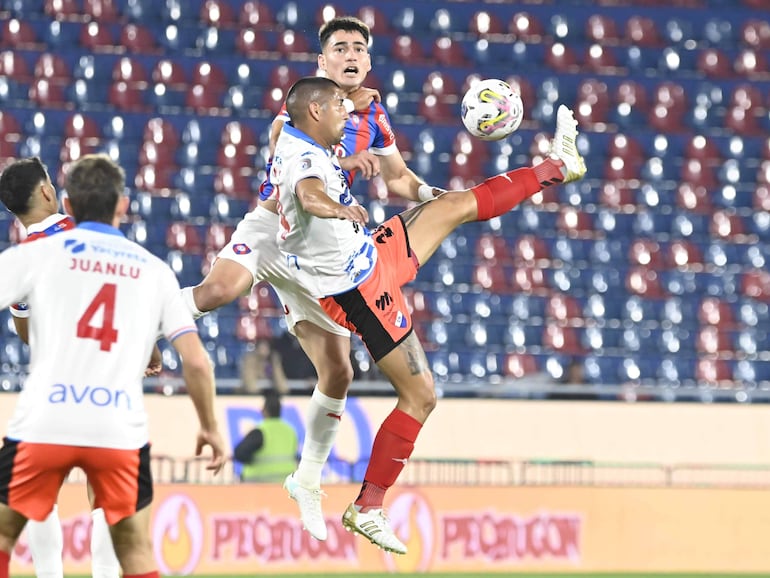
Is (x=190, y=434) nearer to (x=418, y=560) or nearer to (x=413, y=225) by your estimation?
(x=418, y=560)

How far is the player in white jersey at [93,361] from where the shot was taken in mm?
4324

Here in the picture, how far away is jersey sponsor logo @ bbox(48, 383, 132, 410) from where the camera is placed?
14.2 feet

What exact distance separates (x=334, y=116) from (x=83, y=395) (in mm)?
1958

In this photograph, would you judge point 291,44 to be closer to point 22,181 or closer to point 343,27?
point 343,27

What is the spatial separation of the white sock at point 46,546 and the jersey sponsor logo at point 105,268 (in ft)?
5.72

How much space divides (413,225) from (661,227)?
9.17 metres

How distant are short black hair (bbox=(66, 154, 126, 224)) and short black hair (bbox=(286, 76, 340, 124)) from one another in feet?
4.90

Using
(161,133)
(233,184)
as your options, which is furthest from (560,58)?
(161,133)

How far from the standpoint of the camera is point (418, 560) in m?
11.0

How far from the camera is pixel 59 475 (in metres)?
4.46

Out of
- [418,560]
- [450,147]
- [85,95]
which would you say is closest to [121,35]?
[85,95]

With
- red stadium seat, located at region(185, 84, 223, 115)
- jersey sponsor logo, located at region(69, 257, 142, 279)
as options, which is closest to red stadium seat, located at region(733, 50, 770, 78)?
red stadium seat, located at region(185, 84, 223, 115)

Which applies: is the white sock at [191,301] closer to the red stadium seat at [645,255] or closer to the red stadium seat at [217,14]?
the red stadium seat at [645,255]

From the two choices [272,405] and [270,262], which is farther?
[272,405]
